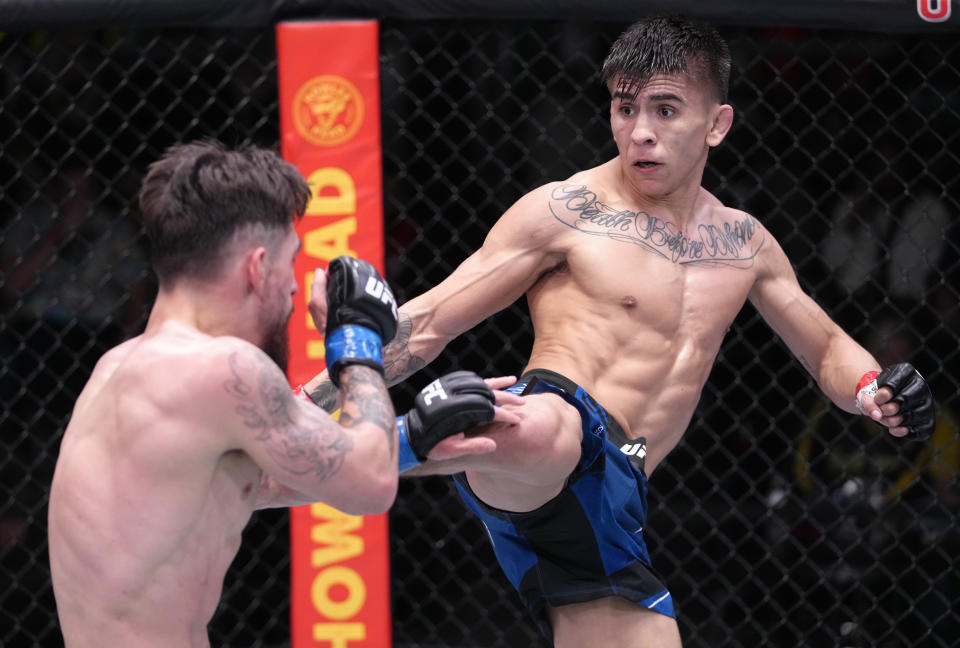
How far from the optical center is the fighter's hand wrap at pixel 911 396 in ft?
6.00

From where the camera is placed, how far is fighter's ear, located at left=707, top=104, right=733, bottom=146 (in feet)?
6.53

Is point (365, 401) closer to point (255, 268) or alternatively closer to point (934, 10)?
point (255, 268)

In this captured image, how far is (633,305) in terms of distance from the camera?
1.92 meters

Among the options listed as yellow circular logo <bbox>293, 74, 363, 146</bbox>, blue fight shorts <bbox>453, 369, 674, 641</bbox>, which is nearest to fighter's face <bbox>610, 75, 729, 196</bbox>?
blue fight shorts <bbox>453, 369, 674, 641</bbox>

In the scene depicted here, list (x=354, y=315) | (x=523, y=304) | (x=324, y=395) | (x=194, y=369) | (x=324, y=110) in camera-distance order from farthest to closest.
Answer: (x=523, y=304), (x=324, y=110), (x=324, y=395), (x=354, y=315), (x=194, y=369)

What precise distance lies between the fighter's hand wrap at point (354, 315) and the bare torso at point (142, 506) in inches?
6.9

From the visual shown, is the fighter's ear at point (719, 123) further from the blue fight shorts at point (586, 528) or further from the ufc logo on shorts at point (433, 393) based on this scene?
the ufc logo on shorts at point (433, 393)

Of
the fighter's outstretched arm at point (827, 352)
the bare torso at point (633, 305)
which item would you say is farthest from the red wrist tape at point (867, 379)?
the bare torso at point (633, 305)

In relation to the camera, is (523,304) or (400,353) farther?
(523,304)

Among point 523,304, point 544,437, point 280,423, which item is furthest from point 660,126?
point 523,304

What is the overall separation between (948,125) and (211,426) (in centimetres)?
237

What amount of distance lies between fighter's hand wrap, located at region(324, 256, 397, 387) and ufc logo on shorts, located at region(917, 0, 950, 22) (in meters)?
1.49

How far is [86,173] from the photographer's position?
270 centimetres

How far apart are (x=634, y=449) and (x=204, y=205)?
34.5 inches
